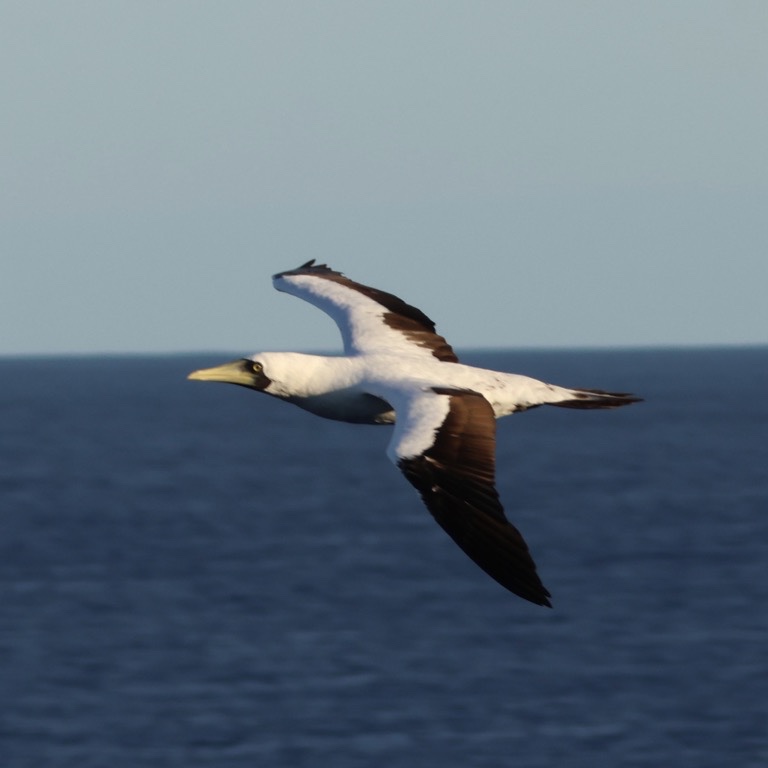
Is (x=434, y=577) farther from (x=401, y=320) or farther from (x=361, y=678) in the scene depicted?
(x=401, y=320)

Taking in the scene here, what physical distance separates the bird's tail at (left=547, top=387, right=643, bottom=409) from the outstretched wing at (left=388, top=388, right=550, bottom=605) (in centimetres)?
169

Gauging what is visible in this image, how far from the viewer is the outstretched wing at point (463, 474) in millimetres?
13273

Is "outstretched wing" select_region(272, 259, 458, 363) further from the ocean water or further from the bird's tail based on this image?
the ocean water

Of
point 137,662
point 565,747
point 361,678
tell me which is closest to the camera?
point 565,747

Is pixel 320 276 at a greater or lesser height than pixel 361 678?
greater

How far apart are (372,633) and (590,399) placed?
37575mm

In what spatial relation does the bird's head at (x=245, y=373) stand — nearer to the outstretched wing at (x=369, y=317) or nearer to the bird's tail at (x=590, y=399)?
the outstretched wing at (x=369, y=317)

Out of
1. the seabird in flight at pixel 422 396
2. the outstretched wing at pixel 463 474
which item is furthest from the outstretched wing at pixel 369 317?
the outstretched wing at pixel 463 474

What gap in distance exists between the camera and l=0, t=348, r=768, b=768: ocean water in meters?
42.1

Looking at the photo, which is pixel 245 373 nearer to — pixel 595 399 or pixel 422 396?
pixel 422 396

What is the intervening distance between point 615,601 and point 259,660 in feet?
48.4

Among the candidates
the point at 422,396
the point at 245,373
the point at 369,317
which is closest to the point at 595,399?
the point at 422,396

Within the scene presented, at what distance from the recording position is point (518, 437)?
162125 millimetres

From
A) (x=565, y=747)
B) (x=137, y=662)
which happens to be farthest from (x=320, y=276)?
(x=137, y=662)
